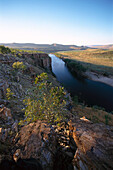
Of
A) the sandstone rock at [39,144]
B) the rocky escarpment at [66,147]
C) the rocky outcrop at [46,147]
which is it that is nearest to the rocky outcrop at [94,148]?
the rocky escarpment at [66,147]

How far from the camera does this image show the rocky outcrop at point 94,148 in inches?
157

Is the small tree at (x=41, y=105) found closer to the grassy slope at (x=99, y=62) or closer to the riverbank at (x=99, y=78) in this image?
the riverbank at (x=99, y=78)

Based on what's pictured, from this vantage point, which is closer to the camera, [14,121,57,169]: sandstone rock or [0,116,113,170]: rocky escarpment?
[0,116,113,170]: rocky escarpment

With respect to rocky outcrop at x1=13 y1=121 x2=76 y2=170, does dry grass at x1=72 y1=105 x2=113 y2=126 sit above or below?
below

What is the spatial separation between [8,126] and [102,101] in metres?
37.9

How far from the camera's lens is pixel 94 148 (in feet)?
14.8

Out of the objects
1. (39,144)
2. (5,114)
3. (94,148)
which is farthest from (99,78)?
(39,144)

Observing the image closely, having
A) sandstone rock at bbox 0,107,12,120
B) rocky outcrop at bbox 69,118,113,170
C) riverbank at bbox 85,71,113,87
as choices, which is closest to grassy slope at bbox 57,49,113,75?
riverbank at bbox 85,71,113,87

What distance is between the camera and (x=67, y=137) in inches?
237

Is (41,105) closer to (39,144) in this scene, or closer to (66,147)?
(39,144)

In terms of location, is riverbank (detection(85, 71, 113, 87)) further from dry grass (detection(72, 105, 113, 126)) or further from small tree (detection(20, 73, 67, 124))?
small tree (detection(20, 73, 67, 124))

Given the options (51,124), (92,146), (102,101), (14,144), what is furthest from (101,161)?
(102,101)

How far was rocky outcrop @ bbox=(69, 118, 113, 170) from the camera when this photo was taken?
3996 mm

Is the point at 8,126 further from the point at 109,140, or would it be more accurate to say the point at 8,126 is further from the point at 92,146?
the point at 109,140
